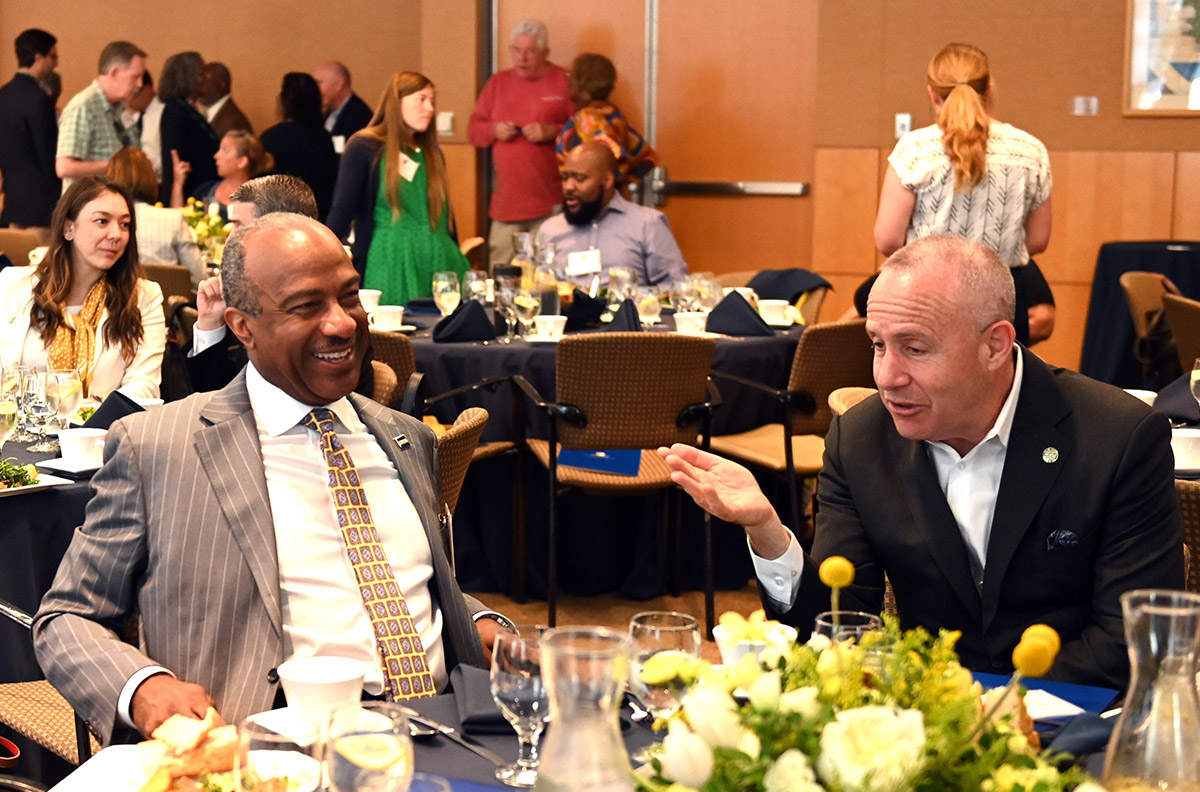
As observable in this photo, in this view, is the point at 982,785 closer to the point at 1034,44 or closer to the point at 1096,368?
the point at 1096,368

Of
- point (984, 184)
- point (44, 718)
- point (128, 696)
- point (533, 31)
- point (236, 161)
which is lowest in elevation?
point (44, 718)

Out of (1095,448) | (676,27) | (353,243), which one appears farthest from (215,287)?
(676,27)

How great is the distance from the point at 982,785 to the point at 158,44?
11.7 m

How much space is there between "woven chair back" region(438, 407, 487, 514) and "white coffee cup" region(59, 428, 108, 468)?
29.7 inches

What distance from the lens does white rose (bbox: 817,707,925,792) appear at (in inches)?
40.9

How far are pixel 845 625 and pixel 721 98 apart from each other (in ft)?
27.8

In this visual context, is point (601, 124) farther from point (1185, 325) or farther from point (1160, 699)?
point (1160, 699)

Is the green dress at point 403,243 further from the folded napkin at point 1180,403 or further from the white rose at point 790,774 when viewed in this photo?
the white rose at point 790,774

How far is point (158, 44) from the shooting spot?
11.7m

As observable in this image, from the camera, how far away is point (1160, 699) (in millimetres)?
1215

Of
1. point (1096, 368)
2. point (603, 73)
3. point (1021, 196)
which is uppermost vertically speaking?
point (603, 73)

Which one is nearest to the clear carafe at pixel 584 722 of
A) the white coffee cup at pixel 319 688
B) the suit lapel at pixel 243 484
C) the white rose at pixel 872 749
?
the white rose at pixel 872 749

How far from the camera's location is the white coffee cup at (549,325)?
5.24 m

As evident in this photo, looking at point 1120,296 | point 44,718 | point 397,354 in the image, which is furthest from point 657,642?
point 1120,296
